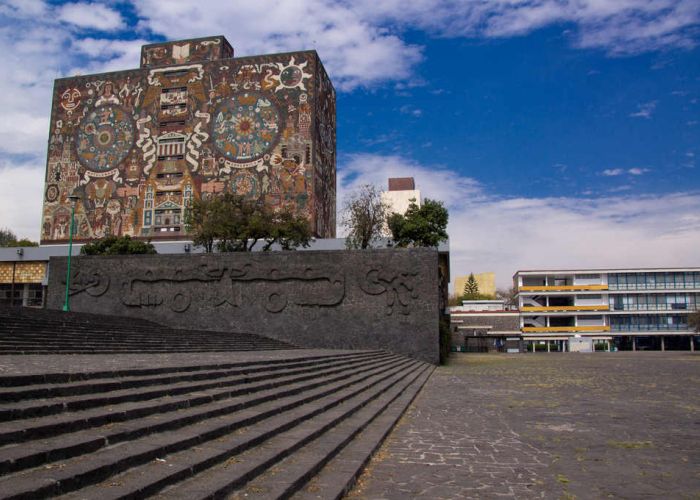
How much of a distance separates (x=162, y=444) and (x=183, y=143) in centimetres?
4127

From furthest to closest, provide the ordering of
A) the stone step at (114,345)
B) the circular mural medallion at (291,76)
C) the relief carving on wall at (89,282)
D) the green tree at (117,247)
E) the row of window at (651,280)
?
the row of window at (651,280) → the circular mural medallion at (291,76) → the green tree at (117,247) → the relief carving on wall at (89,282) → the stone step at (114,345)

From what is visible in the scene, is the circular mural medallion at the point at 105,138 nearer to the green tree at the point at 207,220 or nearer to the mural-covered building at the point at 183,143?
the mural-covered building at the point at 183,143

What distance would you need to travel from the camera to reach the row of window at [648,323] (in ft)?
171

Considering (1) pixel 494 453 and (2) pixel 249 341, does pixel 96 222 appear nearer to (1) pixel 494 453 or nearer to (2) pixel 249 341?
(2) pixel 249 341

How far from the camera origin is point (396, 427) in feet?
24.4

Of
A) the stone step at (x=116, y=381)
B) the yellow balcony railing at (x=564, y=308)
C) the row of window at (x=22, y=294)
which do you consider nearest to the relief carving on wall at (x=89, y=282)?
the stone step at (x=116, y=381)

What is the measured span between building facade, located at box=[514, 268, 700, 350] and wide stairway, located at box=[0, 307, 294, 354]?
140 feet

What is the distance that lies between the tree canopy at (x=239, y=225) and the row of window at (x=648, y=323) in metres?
35.3

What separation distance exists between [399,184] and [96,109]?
4713cm

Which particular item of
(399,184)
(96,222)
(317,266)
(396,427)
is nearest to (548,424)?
(396,427)

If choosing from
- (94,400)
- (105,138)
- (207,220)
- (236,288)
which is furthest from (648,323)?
(94,400)

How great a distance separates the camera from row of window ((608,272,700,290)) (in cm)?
5238

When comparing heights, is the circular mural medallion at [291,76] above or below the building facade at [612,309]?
above

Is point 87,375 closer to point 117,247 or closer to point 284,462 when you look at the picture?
point 284,462
